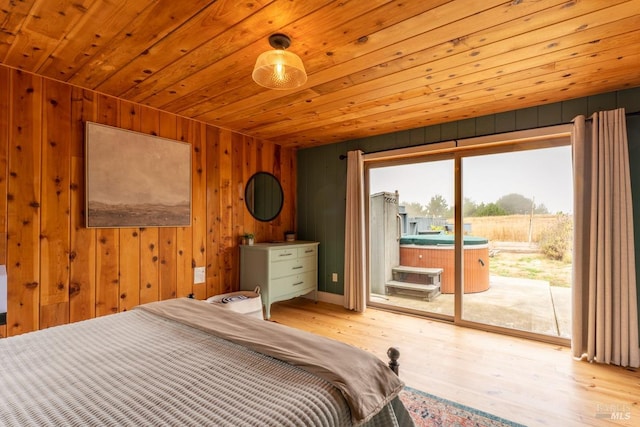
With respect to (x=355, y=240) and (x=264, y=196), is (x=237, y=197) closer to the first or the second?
(x=264, y=196)

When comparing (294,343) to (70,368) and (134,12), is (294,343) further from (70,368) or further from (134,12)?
(134,12)

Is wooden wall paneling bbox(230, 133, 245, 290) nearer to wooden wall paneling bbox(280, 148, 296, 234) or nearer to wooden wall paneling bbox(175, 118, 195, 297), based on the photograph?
wooden wall paneling bbox(175, 118, 195, 297)

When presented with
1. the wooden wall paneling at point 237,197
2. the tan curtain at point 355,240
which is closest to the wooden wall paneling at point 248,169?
the wooden wall paneling at point 237,197

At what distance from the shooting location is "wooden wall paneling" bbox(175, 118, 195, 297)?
10.4ft

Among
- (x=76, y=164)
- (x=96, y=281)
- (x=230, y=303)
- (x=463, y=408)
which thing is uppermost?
(x=76, y=164)

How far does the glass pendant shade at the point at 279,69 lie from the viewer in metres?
1.65

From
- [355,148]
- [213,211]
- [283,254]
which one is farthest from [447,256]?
[213,211]

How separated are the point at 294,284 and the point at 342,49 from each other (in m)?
2.72

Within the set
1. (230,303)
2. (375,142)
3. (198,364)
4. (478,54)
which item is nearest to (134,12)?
(198,364)

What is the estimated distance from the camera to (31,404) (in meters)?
0.91

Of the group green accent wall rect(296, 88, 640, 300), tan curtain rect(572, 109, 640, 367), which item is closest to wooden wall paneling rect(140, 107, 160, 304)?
green accent wall rect(296, 88, 640, 300)

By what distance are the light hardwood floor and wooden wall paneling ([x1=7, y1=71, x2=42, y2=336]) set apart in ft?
7.24

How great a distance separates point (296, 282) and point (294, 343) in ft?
8.50

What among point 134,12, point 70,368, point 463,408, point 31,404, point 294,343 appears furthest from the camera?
point 463,408
